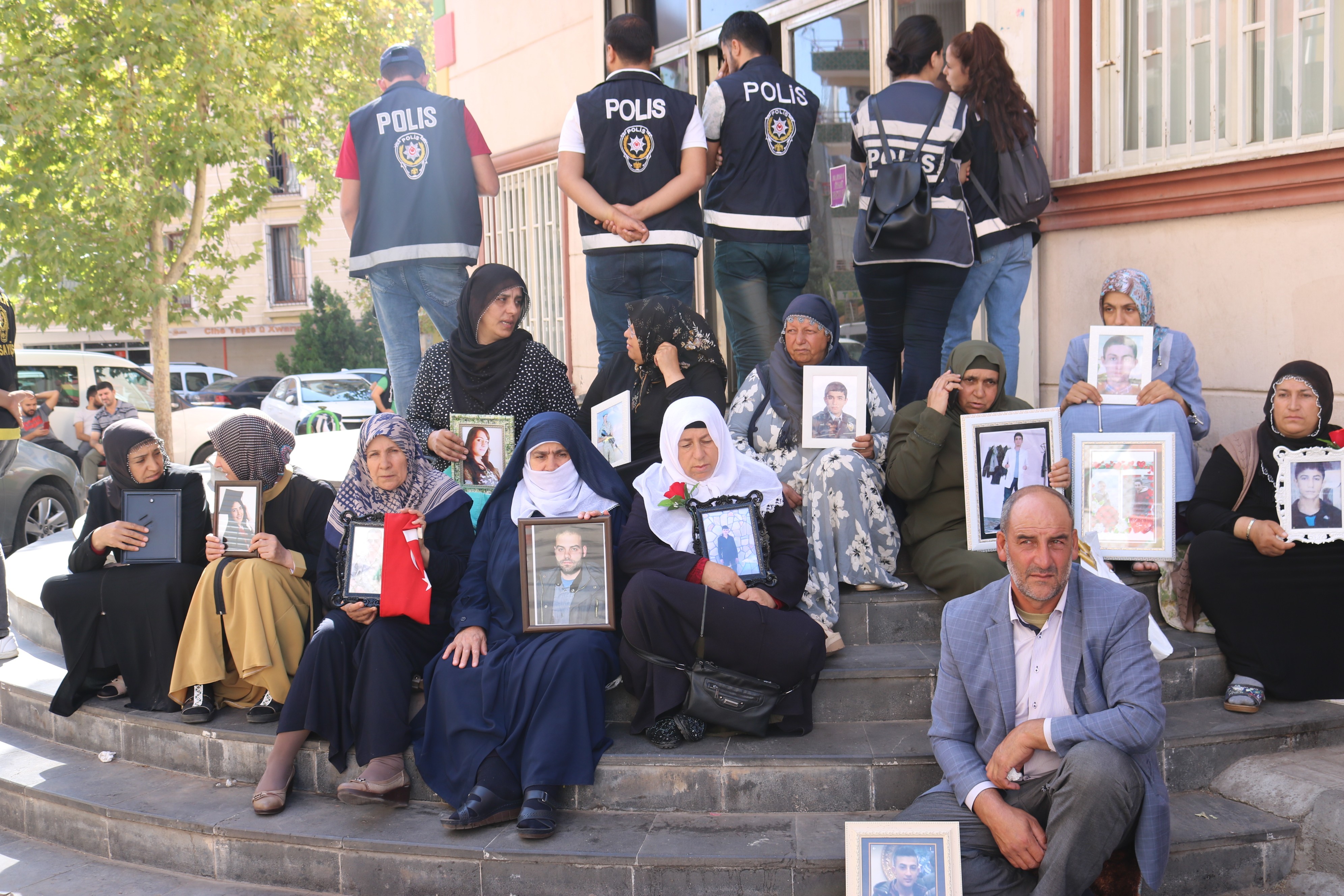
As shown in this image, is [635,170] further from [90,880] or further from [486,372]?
[90,880]

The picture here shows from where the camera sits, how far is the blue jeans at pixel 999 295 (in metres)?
5.93

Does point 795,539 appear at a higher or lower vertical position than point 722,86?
lower

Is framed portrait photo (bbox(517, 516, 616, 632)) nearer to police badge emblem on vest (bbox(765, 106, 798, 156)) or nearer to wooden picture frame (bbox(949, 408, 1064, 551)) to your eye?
wooden picture frame (bbox(949, 408, 1064, 551))

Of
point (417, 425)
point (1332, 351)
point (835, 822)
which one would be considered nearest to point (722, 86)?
point (417, 425)

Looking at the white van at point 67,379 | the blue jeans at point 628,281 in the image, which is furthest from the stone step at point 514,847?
the white van at point 67,379

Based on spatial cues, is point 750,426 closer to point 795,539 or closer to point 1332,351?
point 795,539

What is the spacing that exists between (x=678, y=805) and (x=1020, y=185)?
3.72m

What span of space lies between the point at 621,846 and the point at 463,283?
3.54 metres

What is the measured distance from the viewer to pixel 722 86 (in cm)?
593

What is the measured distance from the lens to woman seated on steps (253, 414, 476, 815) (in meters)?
4.18

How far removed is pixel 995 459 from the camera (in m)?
4.60

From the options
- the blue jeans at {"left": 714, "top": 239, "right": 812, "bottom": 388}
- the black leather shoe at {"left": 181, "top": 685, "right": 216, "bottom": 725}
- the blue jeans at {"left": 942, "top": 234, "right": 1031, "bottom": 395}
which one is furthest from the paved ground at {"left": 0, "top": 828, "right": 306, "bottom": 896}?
the blue jeans at {"left": 942, "top": 234, "right": 1031, "bottom": 395}

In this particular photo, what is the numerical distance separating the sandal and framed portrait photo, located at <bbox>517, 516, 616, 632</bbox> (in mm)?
2456

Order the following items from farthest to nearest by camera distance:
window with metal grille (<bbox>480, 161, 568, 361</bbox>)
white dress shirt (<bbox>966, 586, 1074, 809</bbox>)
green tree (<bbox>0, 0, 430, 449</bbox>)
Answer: green tree (<bbox>0, 0, 430, 449</bbox>) < window with metal grille (<bbox>480, 161, 568, 361</bbox>) < white dress shirt (<bbox>966, 586, 1074, 809</bbox>)
